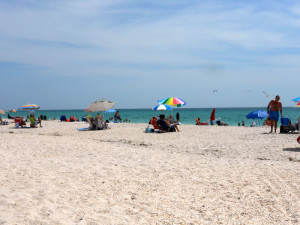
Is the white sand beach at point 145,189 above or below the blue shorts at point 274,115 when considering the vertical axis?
below

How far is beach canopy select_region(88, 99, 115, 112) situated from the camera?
1856 centimetres

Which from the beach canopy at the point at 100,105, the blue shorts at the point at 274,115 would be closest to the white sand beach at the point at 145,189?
the blue shorts at the point at 274,115

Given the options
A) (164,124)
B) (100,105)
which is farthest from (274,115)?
(100,105)

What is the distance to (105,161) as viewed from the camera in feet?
23.4

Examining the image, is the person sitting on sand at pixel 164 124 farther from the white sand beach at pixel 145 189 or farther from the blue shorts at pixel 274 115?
the white sand beach at pixel 145 189

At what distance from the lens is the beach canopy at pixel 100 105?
60.9 feet

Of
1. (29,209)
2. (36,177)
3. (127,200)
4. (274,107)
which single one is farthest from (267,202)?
(274,107)

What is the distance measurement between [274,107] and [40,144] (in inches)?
365

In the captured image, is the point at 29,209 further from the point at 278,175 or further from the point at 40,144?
the point at 40,144

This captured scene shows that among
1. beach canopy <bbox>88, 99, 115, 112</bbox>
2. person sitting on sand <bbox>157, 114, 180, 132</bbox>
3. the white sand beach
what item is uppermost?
beach canopy <bbox>88, 99, 115, 112</bbox>

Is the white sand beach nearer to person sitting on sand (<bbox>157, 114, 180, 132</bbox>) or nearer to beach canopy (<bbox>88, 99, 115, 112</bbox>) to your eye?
person sitting on sand (<bbox>157, 114, 180, 132</bbox>)

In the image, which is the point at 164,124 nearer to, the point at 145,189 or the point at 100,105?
the point at 100,105

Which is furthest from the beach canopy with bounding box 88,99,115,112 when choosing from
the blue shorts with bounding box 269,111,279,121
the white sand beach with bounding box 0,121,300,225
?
the white sand beach with bounding box 0,121,300,225

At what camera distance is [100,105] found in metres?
18.7
